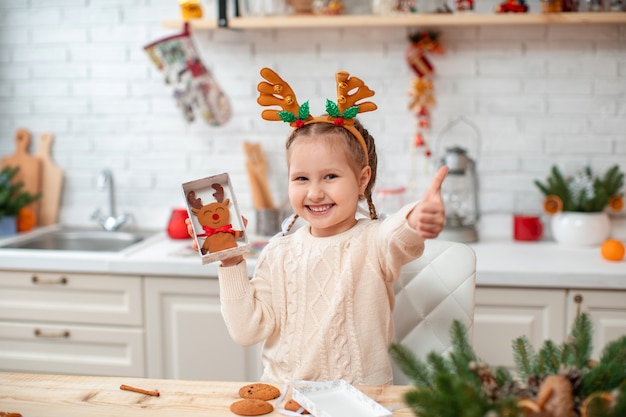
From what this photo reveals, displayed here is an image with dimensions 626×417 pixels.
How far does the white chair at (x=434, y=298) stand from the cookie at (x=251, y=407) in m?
0.56

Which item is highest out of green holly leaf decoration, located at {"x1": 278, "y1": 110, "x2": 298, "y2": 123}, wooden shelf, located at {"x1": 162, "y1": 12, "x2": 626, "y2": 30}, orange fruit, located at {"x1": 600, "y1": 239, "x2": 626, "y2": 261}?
wooden shelf, located at {"x1": 162, "y1": 12, "x2": 626, "y2": 30}

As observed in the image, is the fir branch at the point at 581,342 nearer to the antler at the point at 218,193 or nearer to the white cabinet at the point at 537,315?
the antler at the point at 218,193

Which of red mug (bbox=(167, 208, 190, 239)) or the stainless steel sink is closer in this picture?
red mug (bbox=(167, 208, 190, 239))

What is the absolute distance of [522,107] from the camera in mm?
3053

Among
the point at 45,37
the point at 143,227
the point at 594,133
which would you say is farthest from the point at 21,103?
the point at 594,133

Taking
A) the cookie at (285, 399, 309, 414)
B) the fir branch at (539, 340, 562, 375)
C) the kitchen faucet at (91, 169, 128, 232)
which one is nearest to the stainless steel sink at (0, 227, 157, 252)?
the kitchen faucet at (91, 169, 128, 232)

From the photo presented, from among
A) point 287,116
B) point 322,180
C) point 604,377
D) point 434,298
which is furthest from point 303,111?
point 604,377

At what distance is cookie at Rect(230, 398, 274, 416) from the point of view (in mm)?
1295

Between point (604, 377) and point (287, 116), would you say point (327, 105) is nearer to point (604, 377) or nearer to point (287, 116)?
point (287, 116)

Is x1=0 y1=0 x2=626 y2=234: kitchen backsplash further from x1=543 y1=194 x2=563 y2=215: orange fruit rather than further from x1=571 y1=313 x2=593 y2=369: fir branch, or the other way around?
x1=571 y1=313 x2=593 y2=369: fir branch

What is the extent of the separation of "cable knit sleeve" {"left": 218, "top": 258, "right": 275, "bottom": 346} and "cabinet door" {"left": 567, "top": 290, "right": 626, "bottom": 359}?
4.29ft

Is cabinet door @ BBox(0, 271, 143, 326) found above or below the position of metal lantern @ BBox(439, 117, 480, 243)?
below

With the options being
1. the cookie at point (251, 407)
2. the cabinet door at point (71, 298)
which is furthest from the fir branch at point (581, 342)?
the cabinet door at point (71, 298)

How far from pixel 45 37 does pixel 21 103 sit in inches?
13.1
